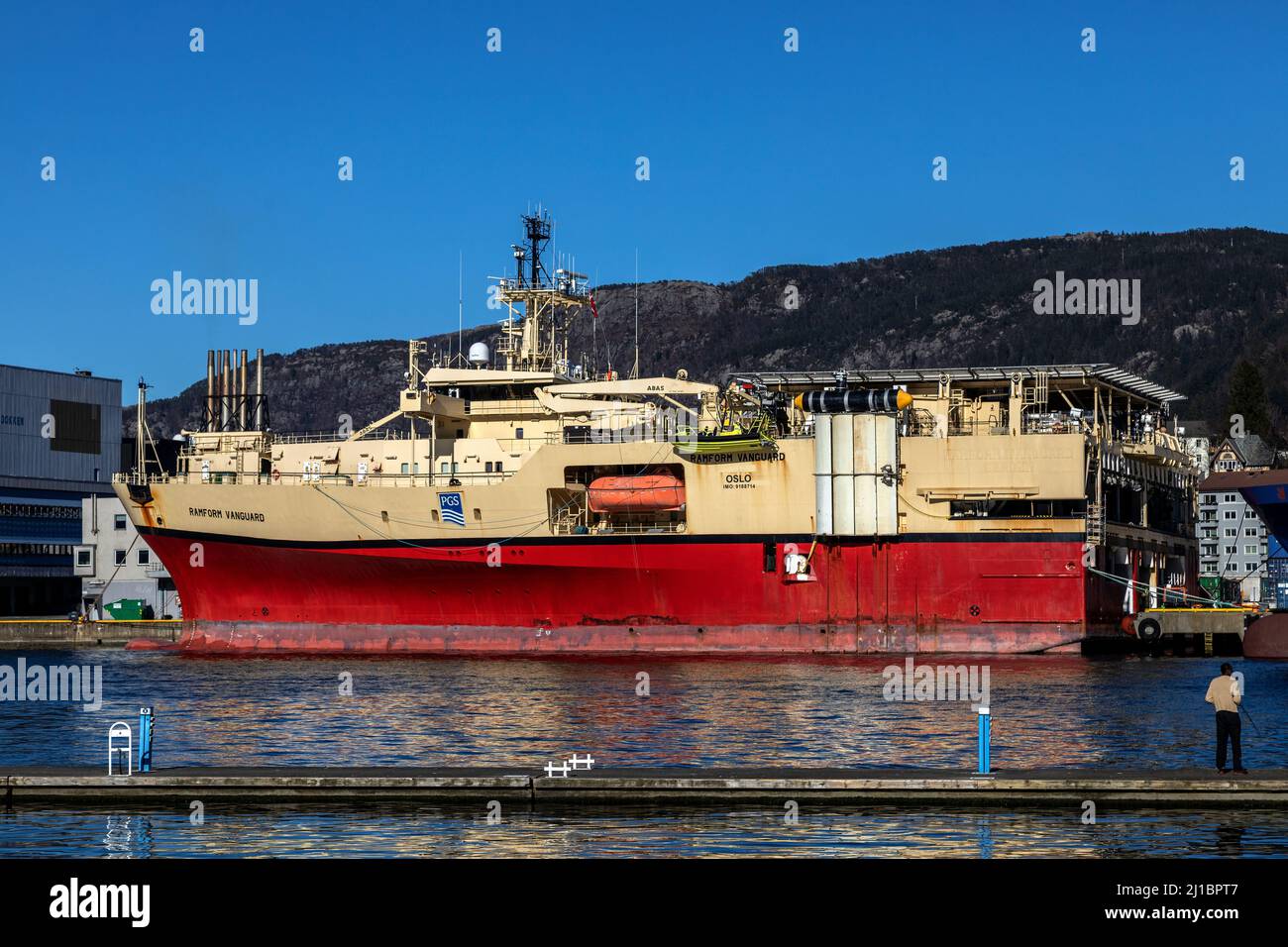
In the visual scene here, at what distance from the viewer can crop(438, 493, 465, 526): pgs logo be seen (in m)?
58.6

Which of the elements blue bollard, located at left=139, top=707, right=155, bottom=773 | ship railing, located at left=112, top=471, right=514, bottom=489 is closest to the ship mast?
ship railing, located at left=112, top=471, right=514, bottom=489

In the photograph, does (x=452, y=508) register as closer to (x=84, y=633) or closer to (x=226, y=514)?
(x=226, y=514)

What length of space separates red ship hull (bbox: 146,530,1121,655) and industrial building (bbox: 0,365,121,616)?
41.8 metres

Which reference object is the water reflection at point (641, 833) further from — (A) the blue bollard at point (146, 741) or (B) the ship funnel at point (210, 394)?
(B) the ship funnel at point (210, 394)

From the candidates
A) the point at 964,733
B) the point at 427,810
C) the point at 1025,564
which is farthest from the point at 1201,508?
the point at 427,810

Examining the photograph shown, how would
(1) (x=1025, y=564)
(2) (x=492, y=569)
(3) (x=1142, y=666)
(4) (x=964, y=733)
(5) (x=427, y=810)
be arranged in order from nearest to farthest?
(5) (x=427, y=810) → (4) (x=964, y=733) → (3) (x=1142, y=666) → (1) (x=1025, y=564) → (2) (x=492, y=569)

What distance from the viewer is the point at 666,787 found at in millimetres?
22047

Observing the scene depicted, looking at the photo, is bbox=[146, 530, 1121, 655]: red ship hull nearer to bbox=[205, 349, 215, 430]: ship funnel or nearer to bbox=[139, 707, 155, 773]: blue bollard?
bbox=[205, 349, 215, 430]: ship funnel

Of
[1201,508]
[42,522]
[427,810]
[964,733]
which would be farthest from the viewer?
[1201,508]

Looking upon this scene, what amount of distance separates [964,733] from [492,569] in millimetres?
29287

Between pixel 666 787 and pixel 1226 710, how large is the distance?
7628 mm

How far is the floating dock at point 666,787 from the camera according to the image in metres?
21.6
